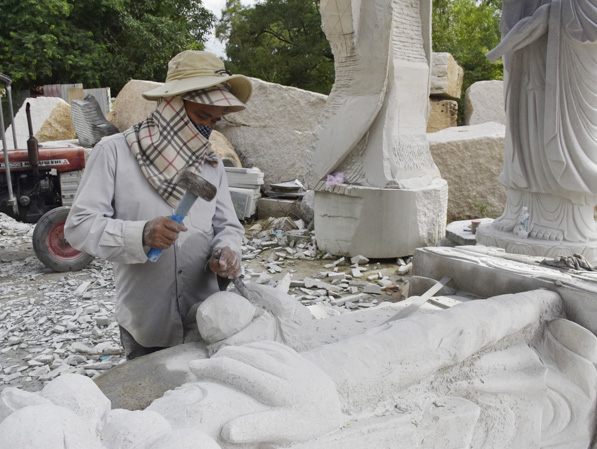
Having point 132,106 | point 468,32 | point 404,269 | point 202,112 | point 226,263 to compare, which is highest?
point 468,32

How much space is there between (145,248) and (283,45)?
16.7 m

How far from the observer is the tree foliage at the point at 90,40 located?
46.3 ft

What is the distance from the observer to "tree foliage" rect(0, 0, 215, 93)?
14.1 meters

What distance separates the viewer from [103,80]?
599 inches

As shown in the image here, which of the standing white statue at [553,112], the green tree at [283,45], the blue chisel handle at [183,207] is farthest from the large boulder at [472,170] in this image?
the green tree at [283,45]

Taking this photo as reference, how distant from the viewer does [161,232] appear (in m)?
1.53

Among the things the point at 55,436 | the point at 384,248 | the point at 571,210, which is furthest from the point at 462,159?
the point at 55,436

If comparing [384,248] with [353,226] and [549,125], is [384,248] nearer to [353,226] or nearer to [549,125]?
[353,226]

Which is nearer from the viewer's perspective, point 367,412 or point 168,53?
point 367,412

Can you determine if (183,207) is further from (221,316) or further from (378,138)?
(378,138)

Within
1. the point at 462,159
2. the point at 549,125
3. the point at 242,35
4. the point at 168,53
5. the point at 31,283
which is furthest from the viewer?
the point at 242,35

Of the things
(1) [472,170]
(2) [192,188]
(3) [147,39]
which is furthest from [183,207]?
(3) [147,39]

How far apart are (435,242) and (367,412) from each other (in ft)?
13.0

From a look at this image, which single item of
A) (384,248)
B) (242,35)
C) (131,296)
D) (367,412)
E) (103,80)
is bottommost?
(384,248)
